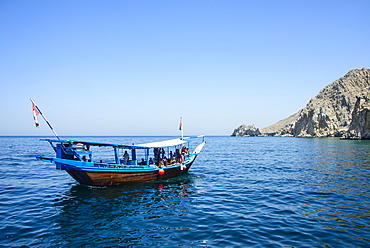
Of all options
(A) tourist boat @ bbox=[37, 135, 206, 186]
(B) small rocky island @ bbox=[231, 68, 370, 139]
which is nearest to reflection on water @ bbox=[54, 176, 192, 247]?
(A) tourist boat @ bbox=[37, 135, 206, 186]

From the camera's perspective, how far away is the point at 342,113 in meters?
133

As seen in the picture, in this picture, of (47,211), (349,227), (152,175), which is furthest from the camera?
(152,175)

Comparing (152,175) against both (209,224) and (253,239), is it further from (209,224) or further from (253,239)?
(253,239)

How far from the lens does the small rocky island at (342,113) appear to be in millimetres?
85706

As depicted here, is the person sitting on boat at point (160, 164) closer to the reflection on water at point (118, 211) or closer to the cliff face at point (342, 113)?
the reflection on water at point (118, 211)

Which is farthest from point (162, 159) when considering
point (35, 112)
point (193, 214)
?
point (35, 112)

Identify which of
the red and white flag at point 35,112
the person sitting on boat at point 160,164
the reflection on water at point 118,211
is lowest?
the reflection on water at point 118,211

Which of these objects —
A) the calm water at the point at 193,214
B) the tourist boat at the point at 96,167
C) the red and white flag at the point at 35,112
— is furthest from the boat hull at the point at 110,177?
the red and white flag at the point at 35,112

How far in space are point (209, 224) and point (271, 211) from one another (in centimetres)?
418

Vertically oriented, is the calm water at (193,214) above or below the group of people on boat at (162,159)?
below

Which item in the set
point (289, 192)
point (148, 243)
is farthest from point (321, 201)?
point (148, 243)

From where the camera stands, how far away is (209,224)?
1248cm

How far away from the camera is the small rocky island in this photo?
8571cm

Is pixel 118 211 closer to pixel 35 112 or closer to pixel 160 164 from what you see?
pixel 160 164
